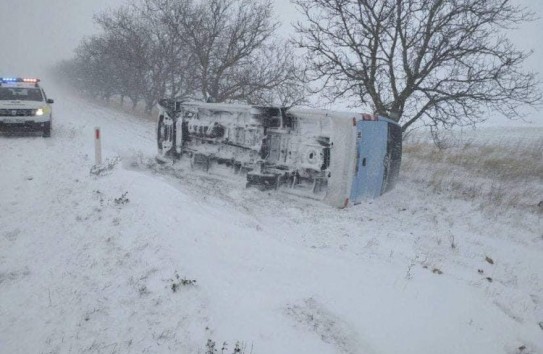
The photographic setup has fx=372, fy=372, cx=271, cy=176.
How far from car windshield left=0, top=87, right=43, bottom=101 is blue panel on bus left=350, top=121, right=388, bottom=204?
37.1ft

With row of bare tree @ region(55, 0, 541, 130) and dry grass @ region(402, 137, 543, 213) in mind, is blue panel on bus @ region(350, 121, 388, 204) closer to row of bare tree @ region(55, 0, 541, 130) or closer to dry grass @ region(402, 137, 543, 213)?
dry grass @ region(402, 137, 543, 213)

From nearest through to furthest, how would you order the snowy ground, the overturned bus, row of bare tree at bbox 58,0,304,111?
the snowy ground, the overturned bus, row of bare tree at bbox 58,0,304,111

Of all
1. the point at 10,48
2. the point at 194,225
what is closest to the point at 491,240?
the point at 194,225

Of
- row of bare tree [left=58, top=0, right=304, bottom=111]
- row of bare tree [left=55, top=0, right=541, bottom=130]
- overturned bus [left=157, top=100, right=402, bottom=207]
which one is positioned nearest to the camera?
overturned bus [left=157, top=100, right=402, bottom=207]

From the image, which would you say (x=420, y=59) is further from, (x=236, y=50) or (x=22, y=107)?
(x=22, y=107)

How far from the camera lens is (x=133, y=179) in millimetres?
7027

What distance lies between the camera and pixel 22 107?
1181 centimetres

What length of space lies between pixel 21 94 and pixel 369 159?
Answer: 1187cm

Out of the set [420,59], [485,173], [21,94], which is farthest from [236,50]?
[485,173]

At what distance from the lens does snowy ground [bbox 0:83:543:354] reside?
350cm

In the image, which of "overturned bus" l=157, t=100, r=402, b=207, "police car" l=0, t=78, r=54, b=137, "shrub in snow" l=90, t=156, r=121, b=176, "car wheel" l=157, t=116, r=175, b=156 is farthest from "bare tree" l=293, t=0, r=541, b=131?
"police car" l=0, t=78, r=54, b=137

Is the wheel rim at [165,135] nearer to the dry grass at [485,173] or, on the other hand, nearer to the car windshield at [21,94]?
the car windshield at [21,94]

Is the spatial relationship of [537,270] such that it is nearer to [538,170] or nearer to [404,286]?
[404,286]

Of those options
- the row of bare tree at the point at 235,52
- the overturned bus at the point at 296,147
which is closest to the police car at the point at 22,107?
the overturned bus at the point at 296,147
